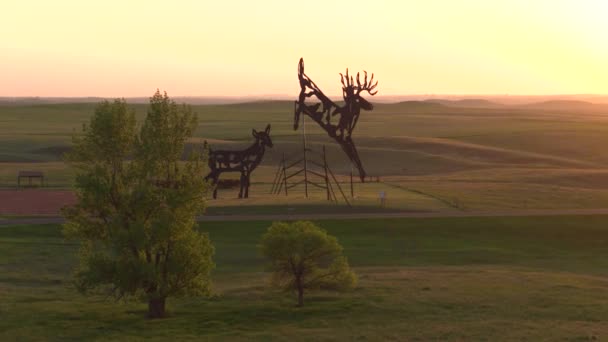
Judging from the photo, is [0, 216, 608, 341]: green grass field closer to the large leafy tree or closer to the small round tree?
the small round tree

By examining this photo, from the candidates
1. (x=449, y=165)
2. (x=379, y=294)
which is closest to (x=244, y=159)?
(x=379, y=294)

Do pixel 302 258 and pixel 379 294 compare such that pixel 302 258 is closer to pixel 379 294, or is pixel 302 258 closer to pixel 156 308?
pixel 379 294

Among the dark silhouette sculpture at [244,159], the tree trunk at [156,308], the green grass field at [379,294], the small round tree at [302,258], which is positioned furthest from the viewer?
the dark silhouette sculpture at [244,159]

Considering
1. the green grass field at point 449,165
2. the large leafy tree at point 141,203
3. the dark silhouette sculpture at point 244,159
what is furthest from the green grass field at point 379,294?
the dark silhouette sculpture at point 244,159

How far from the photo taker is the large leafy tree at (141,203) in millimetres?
33750

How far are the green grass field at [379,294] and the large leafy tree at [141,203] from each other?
1.68 metres

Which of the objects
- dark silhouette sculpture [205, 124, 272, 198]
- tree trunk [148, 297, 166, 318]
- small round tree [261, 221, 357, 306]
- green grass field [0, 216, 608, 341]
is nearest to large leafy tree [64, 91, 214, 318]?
Answer: tree trunk [148, 297, 166, 318]

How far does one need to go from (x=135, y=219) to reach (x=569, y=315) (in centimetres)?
1725

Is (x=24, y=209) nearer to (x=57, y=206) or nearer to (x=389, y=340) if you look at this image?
(x=57, y=206)

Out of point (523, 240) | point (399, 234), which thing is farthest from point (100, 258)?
point (523, 240)

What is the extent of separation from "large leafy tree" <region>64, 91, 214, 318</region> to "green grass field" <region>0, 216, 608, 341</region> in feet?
5.52

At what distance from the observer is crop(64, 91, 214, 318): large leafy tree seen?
33.8 metres

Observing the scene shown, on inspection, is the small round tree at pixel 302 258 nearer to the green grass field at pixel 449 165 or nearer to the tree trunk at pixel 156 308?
the tree trunk at pixel 156 308

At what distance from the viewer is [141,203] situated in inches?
1341
